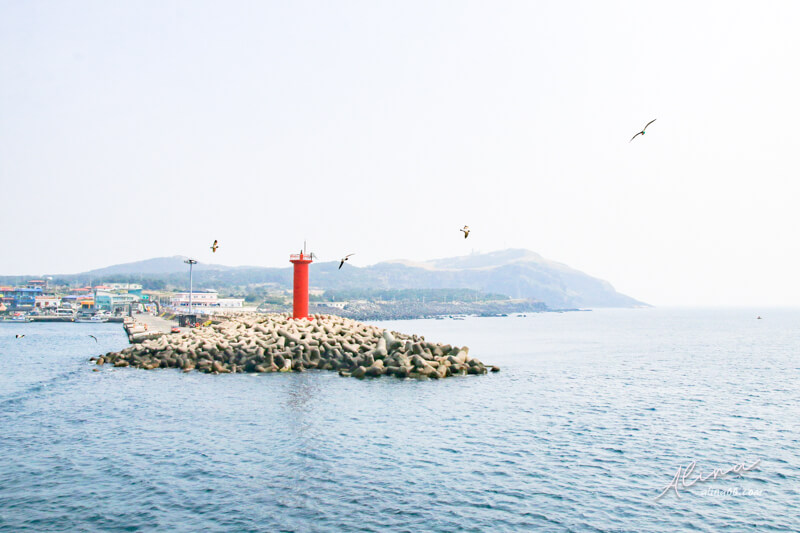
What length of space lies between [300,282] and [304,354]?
904cm

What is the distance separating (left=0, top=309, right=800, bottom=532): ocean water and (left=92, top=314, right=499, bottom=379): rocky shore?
279cm

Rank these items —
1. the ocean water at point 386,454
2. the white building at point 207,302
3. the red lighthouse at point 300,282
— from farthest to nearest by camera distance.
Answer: the white building at point 207,302 < the red lighthouse at point 300,282 < the ocean water at point 386,454

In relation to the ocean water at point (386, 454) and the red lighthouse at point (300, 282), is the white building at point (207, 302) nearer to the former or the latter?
the red lighthouse at point (300, 282)

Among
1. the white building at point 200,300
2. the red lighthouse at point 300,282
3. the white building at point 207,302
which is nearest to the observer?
the red lighthouse at point 300,282

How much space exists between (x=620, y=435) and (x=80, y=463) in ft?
62.7

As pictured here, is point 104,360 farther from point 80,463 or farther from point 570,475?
point 570,475

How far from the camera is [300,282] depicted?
50844mm

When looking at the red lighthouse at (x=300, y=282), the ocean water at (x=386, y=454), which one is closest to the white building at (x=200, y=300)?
the red lighthouse at (x=300, y=282)

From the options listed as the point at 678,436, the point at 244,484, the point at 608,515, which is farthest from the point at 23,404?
the point at 678,436

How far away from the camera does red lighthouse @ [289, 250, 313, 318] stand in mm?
50312

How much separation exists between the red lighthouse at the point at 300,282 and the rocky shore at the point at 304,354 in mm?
1530

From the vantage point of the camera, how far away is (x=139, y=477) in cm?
1758

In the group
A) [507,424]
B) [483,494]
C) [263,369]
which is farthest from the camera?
[263,369]

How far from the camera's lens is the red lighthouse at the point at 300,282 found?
5031 centimetres
